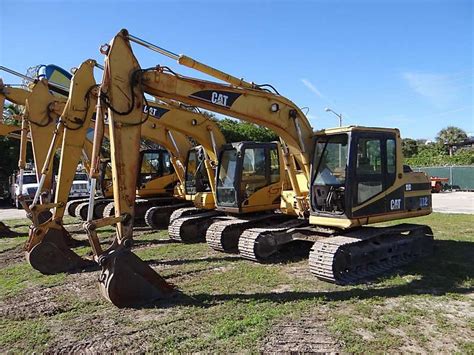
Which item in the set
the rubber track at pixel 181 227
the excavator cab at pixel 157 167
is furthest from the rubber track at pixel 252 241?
the excavator cab at pixel 157 167

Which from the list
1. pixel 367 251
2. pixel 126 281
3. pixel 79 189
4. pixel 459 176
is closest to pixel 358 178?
pixel 367 251

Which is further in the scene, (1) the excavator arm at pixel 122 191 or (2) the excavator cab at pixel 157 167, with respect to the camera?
(2) the excavator cab at pixel 157 167

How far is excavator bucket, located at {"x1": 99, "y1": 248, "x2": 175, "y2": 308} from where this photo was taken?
6234 millimetres

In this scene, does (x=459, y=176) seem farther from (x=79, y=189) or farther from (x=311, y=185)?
(x=311, y=185)

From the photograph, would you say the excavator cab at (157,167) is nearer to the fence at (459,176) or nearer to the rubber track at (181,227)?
the rubber track at (181,227)

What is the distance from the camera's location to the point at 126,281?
6.32m

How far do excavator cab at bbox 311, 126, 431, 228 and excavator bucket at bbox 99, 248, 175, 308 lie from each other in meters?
3.34

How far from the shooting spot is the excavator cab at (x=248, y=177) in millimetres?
10523

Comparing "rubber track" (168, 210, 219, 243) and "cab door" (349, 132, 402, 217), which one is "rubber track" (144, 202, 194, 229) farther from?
"cab door" (349, 132, 402, 217)

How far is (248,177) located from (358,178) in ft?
11.1

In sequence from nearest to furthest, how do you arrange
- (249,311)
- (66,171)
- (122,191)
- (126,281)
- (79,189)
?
(249,311)
(126,281)
(122,191)
(66,171)
(79,189)

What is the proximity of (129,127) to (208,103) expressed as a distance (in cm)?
152

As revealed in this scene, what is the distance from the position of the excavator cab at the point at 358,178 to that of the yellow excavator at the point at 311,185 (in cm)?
2

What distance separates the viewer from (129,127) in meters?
7.03
